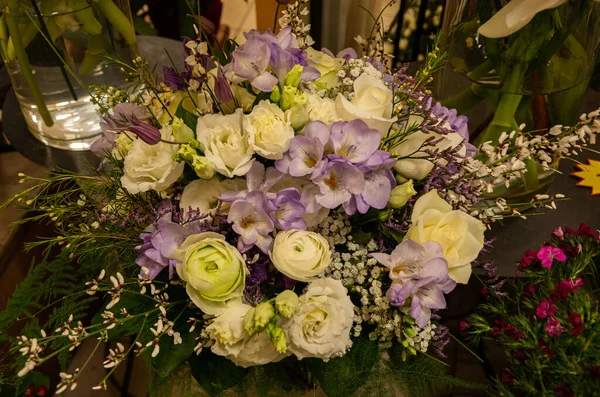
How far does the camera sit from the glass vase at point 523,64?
2.50ft

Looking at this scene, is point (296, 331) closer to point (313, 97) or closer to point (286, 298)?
point (286, 298)

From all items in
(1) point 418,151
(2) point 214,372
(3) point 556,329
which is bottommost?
(2) point 214,372

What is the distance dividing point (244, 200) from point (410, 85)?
251 mm

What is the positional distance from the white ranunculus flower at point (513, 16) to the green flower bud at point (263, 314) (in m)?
0.47

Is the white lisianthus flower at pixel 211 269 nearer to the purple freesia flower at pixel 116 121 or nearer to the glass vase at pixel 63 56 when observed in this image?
the purple freesia flower at pixel 116 121

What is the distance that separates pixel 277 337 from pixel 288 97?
→ 0.22m

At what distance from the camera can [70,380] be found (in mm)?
521

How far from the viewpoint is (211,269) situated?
21.0 inches

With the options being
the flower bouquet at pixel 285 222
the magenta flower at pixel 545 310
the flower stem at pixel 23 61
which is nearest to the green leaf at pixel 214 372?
the flower bouquet at pixel 285 222

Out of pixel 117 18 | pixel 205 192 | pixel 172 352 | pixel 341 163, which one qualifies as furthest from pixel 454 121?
pixel 117 18

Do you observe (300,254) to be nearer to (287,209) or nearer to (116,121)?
(287,209)

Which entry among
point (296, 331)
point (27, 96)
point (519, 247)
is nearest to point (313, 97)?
point (296, 331)

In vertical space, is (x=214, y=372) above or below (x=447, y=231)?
below

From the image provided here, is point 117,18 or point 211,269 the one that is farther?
point 117,18
